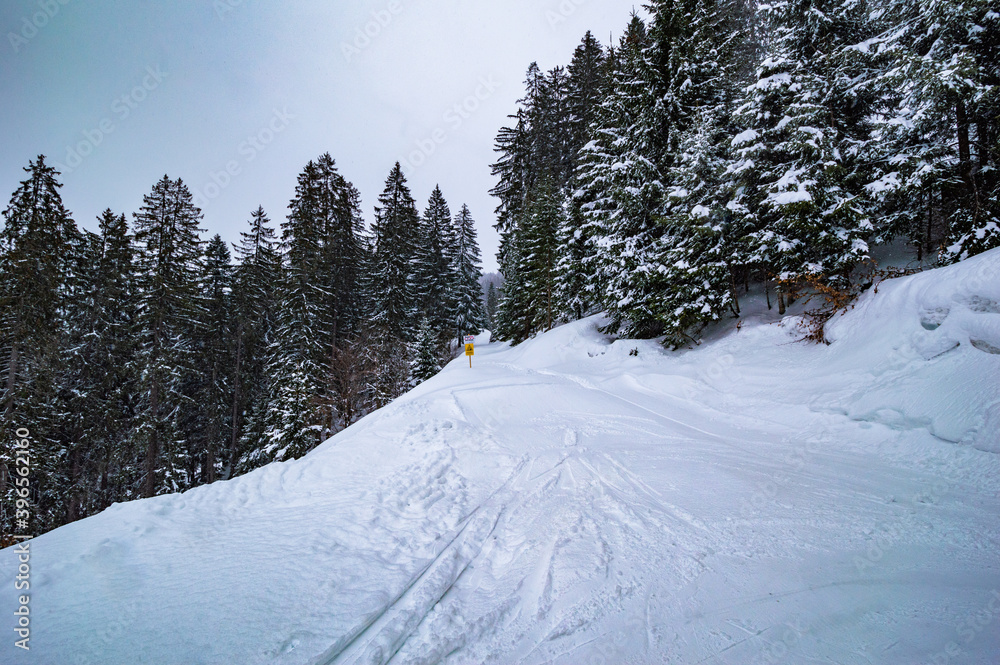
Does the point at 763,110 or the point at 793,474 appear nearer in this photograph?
the point at 793,474

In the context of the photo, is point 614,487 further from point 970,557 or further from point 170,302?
point 170,302

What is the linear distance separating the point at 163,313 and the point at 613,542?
68.6 feet

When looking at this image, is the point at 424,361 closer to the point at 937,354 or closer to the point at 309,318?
the point at 309,318

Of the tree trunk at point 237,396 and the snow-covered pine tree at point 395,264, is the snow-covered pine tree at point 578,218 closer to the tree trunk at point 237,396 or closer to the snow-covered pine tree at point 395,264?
the snow-covered pine tree at point 395,264

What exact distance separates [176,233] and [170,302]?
11.1ft

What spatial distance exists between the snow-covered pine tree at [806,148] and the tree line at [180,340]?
17.8 m

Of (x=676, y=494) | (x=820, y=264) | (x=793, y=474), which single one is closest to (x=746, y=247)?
(x=820, y=264)

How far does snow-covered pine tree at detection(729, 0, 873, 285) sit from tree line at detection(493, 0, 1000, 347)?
4 centimetres

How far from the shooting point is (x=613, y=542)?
11.5 ft

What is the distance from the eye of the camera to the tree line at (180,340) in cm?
1255

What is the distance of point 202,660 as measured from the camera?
223 cm

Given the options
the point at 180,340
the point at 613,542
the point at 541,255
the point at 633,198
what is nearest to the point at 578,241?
the point at 541,255

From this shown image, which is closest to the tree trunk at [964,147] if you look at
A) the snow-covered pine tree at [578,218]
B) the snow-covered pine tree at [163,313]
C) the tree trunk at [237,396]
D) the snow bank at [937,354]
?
the snow bank at [937,354]

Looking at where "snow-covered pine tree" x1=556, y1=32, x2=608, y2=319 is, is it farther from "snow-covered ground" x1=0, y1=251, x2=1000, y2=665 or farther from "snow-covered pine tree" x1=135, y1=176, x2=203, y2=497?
"snow-covered pine tree" x1=135, y1=176, x2=203, y2=497
